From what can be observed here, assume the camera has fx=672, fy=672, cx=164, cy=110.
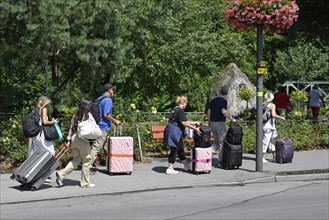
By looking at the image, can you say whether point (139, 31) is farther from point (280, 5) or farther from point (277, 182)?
point (277, 182)

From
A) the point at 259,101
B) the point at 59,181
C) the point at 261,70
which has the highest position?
the point at 261,70

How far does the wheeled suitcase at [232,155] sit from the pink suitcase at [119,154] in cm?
231

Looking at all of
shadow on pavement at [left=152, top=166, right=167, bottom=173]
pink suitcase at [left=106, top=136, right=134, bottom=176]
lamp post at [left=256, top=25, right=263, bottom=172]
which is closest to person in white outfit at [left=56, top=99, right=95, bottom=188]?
pink suitcase at [left=106, top=136, right=134, bottom=176]

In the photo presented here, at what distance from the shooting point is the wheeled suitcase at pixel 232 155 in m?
14.6

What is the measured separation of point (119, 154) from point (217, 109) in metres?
3.24

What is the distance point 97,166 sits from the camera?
1501 cm

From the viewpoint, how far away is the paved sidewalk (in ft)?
38.0

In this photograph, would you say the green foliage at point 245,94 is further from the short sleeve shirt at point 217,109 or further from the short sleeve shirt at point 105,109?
the short sleeve shirt at point 105,109

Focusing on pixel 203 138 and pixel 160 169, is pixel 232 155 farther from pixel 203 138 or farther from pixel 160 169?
pixel 160 169

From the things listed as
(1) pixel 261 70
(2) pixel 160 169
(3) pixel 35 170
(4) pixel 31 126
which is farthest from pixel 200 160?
(3) pixel 35 170

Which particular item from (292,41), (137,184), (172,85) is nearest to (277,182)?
(137,184)

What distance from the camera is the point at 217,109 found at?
619 inches

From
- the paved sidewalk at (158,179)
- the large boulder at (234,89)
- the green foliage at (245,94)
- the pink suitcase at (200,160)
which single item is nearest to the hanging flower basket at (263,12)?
the pink suitcase at (200,160)

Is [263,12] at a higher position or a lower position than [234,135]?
higher
